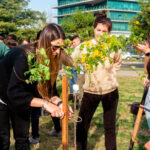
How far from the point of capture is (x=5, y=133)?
248 cm

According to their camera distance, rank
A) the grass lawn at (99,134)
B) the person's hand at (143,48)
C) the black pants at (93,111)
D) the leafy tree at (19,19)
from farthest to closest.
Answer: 1. the leafy tree at (19,19)
2. the grass lawn at (99,134)
3. the black pants at (93,111)
4. the person's hand at (143,48)

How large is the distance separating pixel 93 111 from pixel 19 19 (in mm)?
38839

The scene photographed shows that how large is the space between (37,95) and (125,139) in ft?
7.83

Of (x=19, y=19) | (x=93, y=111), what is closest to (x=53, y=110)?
(x=93, y=111)

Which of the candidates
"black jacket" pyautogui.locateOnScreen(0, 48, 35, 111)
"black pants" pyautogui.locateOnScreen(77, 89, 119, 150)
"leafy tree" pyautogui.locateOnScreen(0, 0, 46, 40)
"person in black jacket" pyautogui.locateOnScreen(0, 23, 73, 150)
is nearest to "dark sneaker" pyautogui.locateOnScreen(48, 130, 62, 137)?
"black pants" pyautogui.locateOnScreen(77, 89, 119, 150)

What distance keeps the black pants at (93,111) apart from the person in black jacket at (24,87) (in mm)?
784

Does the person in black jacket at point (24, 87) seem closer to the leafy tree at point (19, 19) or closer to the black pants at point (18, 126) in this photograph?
the black pants at point (18, 126)

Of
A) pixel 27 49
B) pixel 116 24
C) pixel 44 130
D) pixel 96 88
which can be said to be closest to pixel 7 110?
pixel 27 49

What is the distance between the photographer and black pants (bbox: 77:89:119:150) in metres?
A: 3.09

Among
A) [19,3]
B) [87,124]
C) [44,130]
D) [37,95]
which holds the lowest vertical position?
[44,130]

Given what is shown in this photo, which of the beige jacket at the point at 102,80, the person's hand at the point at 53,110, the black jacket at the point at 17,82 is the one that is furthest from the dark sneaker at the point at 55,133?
the person's hand at the point at 53,110

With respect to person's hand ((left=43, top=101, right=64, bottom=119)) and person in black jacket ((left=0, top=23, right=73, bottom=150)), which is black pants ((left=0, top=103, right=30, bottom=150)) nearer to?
person in black jacket ((left=0, top=23, right=73, bottom=150))

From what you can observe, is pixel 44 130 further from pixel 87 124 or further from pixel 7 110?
pixel 7 110

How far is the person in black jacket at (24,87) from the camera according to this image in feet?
6.71
